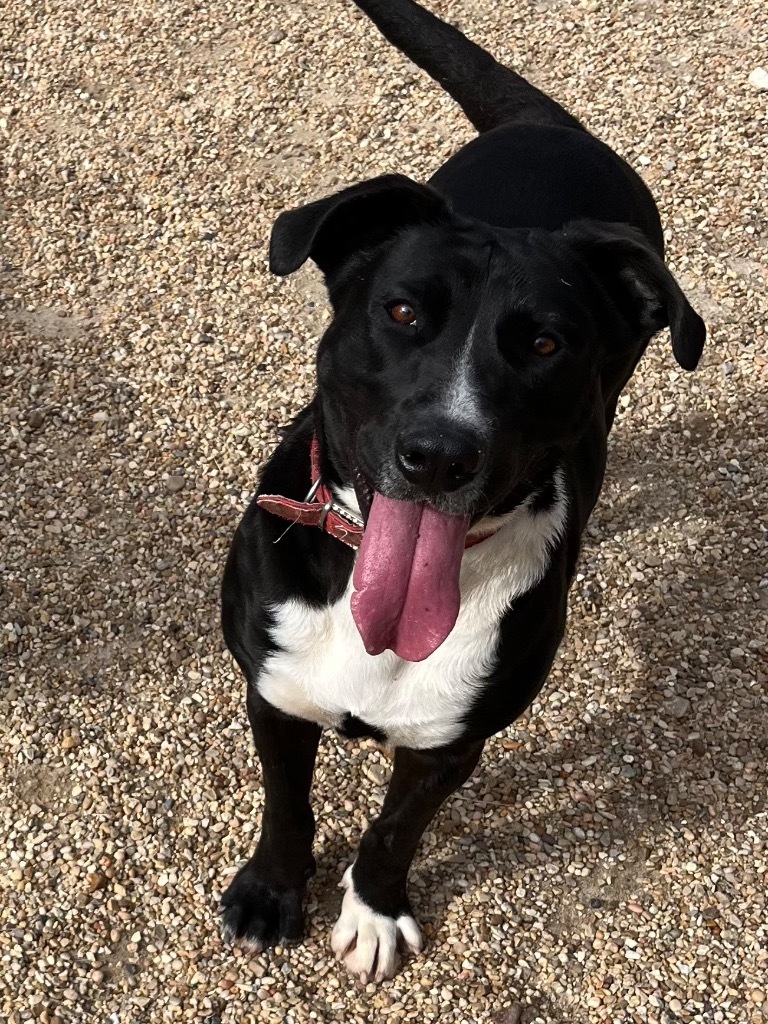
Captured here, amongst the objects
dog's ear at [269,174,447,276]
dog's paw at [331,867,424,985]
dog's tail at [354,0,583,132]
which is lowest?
dog's paw at [331,867,424,985]

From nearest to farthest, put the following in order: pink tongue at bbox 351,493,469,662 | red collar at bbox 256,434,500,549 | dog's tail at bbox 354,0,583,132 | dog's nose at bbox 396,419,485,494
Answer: dog's nose at bbox 396,419,485,494 → pink tongue at bbox 351,493,469,662 → red collar at bbox 256,434,500,549 → dog's tail at bbox 354,0,583,132

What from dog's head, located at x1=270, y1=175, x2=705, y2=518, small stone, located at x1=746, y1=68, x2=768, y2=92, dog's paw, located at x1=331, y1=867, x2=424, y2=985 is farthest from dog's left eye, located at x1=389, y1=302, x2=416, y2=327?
small stone, located at x1=746, y1=68, x2=768, y2=92

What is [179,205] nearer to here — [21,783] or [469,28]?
[469,28]

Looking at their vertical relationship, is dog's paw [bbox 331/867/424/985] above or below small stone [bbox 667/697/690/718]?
above

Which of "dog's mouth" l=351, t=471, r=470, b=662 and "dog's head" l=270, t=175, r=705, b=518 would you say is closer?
"dog's head" l=270, t=175, r=705, b=518

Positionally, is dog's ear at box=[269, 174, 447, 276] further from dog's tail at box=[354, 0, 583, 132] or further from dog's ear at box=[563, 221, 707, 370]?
dog's tail at box=[354, 0, 583, 132]

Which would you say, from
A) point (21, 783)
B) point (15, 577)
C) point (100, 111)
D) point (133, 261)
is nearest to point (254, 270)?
point (133, 261)

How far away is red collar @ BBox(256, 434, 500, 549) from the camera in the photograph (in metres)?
2.55

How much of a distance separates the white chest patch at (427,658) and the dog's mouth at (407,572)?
0.47 ft

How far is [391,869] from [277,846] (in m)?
0.33

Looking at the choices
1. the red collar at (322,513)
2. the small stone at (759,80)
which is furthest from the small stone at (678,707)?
the small stone at (759,80)

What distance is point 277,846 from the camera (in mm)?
3271

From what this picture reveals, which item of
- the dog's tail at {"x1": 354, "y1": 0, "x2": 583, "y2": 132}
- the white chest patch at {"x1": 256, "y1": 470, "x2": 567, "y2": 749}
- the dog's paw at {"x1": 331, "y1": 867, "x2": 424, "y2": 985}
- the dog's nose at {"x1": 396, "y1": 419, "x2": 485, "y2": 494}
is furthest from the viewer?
the dog's tail at {"x1": 354, "y1": 0, "x2": 583, "y2": 132}

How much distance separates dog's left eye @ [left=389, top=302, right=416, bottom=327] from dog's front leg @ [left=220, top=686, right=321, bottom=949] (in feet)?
3.63
